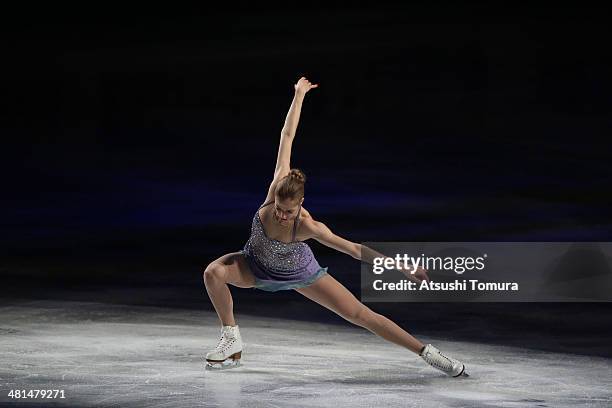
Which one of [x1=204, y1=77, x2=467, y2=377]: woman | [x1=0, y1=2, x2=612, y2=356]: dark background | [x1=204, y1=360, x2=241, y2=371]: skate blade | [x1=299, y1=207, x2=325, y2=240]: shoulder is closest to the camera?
[x1=299, y1=207, x2=325, y2=240]: shoulder

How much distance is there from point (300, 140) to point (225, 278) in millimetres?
6162

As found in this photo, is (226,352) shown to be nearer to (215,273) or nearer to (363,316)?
(215,273)

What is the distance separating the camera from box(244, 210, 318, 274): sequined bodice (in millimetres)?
5320

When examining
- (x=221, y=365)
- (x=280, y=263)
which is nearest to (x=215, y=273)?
(x=280, y=263)

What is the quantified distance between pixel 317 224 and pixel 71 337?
1.53 metres

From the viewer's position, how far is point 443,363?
526 cm

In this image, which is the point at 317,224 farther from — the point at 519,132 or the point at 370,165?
the point at 519,132

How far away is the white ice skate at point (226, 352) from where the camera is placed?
5383 millimetres

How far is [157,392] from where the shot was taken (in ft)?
16.0

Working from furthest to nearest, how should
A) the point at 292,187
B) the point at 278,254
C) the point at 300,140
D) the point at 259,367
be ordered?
the point at 300,140 → the point at 259,367 → the point at 278,254 → the point at 292,187

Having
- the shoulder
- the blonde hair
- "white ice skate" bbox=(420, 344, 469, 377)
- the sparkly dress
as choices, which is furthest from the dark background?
the blonde hair

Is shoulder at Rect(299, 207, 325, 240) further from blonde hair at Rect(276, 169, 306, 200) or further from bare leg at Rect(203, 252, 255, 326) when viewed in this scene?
bare leg at Rect(203, 252, 255, 326)

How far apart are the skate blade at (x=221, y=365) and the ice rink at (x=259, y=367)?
0.05 meters

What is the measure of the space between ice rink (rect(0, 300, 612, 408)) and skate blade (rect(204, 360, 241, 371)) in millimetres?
50
